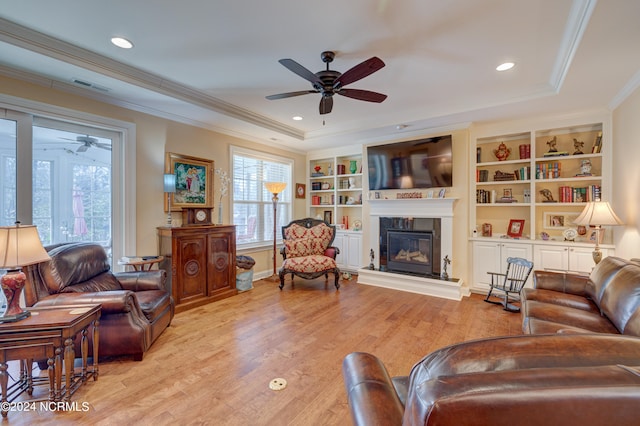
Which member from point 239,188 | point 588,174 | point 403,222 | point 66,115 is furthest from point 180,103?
point 588,174

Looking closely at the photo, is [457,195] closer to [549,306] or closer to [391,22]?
[549,306]

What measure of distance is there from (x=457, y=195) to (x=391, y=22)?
9.87 feet

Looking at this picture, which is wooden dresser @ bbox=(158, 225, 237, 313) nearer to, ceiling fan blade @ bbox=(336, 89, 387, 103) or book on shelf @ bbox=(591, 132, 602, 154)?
ceiling fan blade @ bbox=(336, 89, 387, 103)

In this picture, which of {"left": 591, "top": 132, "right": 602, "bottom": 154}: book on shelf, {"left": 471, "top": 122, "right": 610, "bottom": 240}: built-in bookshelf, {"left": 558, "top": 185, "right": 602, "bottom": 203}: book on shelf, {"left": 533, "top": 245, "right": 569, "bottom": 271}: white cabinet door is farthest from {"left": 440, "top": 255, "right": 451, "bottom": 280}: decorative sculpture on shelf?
{"left": 591, "top": 132, "right": 602, "bottom": 154}: book on shelf

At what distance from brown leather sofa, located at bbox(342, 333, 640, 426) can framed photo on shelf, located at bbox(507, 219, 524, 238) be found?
13.0 feet

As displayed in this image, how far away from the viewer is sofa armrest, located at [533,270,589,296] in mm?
2605

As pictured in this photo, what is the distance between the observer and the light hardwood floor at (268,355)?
1.78 metres

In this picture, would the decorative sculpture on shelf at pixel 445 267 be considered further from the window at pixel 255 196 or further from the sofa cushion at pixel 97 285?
the sofa cushion at pixel 97 285

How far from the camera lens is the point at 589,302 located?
2406 millimetres

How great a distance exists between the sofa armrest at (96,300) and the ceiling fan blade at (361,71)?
8.61 ft

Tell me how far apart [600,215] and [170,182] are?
5.14 meters

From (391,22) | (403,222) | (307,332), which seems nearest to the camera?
(391,22)

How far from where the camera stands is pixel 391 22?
2.17 metres

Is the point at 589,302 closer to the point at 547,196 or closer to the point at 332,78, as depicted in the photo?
the point at 547,196
